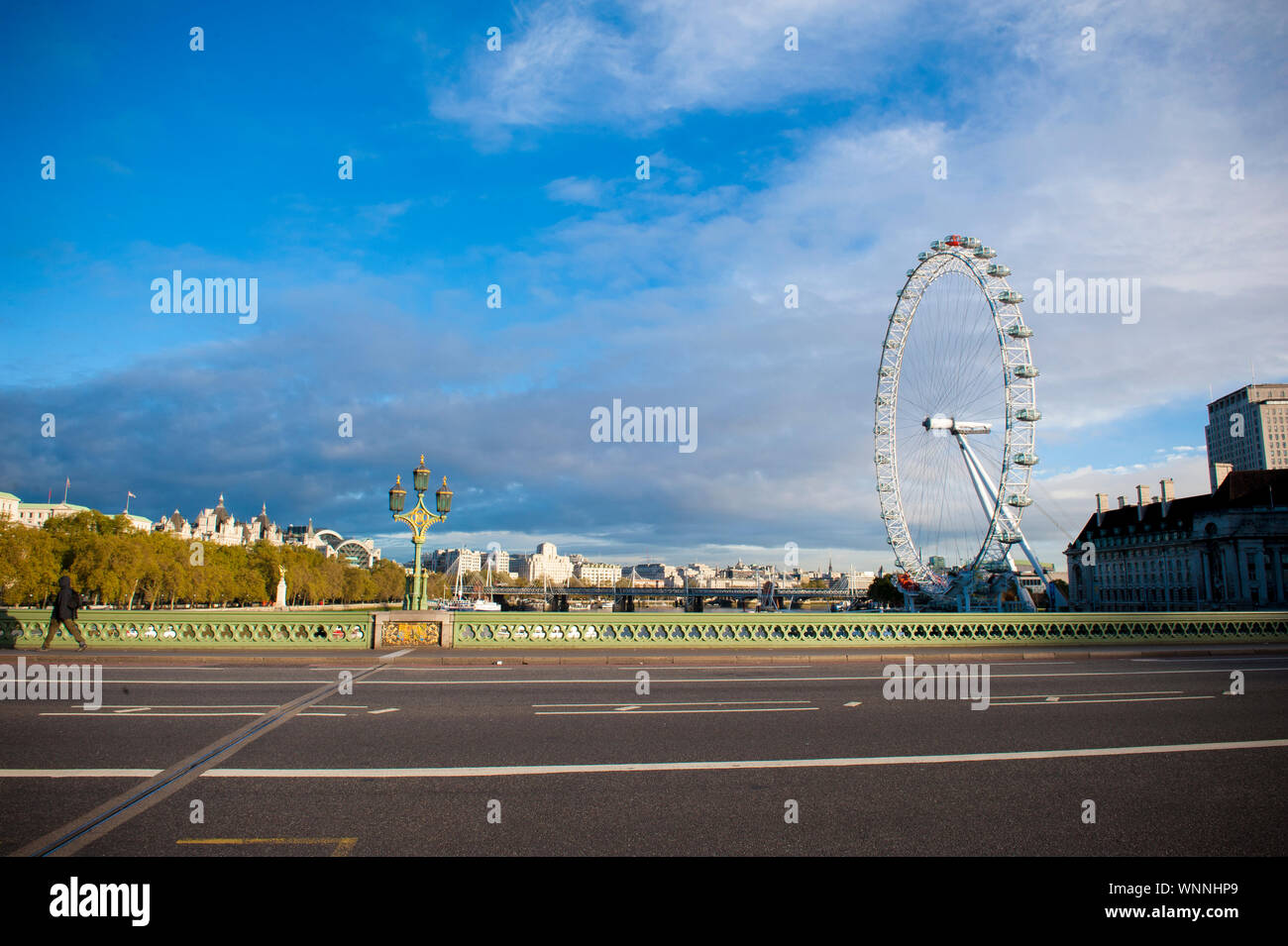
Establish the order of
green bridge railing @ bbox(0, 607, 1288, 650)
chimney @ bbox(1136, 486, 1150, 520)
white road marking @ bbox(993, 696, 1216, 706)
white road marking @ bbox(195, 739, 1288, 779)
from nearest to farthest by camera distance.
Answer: white road marking @ bbox(195, 739, 1288, 779) < white road marking @ bbox(993, 696, 1216, 706) < green bridge railing @ bbox(0, 607, 1288, 650) < chimney @ bbox(1136, 486, 1150, 520)

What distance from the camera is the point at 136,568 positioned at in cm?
7481

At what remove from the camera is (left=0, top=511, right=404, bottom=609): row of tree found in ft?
226

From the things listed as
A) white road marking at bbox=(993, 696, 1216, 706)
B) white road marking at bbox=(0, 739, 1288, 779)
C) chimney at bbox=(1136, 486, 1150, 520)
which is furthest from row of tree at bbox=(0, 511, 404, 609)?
chimney at bbox=(1136, 486, 1150, 520)

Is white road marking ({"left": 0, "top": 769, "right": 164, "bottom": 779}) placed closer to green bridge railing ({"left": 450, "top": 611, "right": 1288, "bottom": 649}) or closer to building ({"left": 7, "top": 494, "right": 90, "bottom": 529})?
green bridge railing ({"left": 450, "top": 611, "right": 1288, "bottom": 649})

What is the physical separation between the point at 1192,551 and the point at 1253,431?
96214 millimetres

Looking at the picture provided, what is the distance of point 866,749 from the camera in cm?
966

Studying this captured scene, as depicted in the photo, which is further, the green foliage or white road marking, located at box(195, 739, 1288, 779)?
the green foliage

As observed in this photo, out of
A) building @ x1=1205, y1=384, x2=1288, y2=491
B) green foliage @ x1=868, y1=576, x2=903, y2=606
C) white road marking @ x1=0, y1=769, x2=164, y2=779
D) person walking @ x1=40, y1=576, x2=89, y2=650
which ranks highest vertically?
building @ x1=1205, y1=384, x2=1288, y2=491

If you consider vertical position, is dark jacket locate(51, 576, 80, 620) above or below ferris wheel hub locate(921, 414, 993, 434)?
below

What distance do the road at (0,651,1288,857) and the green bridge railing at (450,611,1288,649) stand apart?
799cm

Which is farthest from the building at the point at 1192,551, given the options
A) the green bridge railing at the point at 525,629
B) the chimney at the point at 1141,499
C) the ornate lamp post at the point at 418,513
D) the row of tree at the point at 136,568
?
the row of tree at the point at 136,568

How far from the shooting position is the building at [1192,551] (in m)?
96.0
